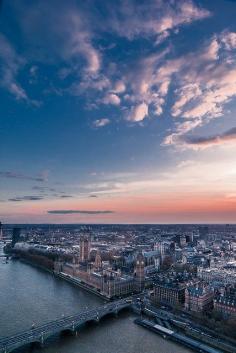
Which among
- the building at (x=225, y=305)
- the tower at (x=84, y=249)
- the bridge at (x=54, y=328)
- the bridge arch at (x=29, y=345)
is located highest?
the tower at (x=84, y=249)

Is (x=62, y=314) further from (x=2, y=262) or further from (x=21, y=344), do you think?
(x=2, y=262)

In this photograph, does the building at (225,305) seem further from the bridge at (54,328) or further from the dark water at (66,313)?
the bridge at (54,328)

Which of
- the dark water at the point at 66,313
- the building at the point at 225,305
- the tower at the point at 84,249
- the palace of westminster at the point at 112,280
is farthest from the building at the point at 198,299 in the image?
the tower at the point at 84,249

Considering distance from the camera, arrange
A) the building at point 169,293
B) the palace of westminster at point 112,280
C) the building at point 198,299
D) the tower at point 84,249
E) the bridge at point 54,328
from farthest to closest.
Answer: the tower at point 84,249 → the palace of westminster at point 112,280 → the building at point 169,293 → the building at point 198,299 → the bridge at point 54,328

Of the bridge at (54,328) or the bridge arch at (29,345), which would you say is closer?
the bridge at (54,328)

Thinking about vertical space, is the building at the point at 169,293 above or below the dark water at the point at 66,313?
above

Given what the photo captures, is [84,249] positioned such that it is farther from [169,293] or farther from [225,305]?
[225,305]

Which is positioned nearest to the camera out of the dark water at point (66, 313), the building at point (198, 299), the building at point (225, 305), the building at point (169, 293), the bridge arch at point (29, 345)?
the bridge arch at point (29, 345)
